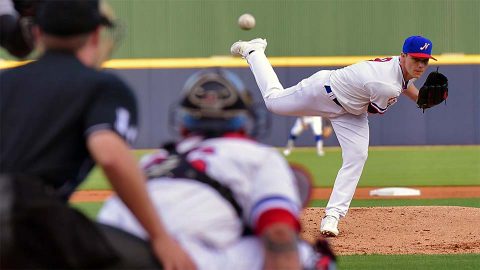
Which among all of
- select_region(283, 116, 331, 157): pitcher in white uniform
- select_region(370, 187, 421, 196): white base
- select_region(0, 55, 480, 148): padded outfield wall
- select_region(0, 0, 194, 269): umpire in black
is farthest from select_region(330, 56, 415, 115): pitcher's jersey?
select_region(0, 55, 480, 148): padded outfield wall

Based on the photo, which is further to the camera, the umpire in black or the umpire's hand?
the umpire's hand

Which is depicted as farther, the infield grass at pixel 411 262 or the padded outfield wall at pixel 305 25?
the padded outfield wall at pixel 305 25

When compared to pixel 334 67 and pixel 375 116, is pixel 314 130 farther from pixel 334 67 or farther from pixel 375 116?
pixel 375 116

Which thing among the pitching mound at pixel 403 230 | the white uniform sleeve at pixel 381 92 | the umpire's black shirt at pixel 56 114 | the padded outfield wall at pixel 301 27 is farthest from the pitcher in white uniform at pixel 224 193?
the padded outfield wall at pixel 301 27

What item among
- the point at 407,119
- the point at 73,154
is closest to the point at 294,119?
the point at 407,119

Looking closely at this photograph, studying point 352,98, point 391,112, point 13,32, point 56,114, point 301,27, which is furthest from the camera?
point 301,27

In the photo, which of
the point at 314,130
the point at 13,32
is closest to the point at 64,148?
the point at 13,32

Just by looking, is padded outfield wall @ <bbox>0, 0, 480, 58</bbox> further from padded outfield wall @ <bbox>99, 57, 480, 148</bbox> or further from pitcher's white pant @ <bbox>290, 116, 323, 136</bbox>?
pitcher's white pant @ <bbox>290, 116, 323, 136</bbox>

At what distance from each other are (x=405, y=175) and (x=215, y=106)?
11.9 meters

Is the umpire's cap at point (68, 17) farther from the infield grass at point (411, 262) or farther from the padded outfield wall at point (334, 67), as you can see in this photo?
the padded outfield wall at point (334, 67)

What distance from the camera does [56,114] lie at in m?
2.23

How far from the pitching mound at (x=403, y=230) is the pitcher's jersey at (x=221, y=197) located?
156 inches

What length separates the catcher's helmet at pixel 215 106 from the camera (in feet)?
7.39

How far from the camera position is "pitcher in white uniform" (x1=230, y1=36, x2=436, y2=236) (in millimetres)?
6816
